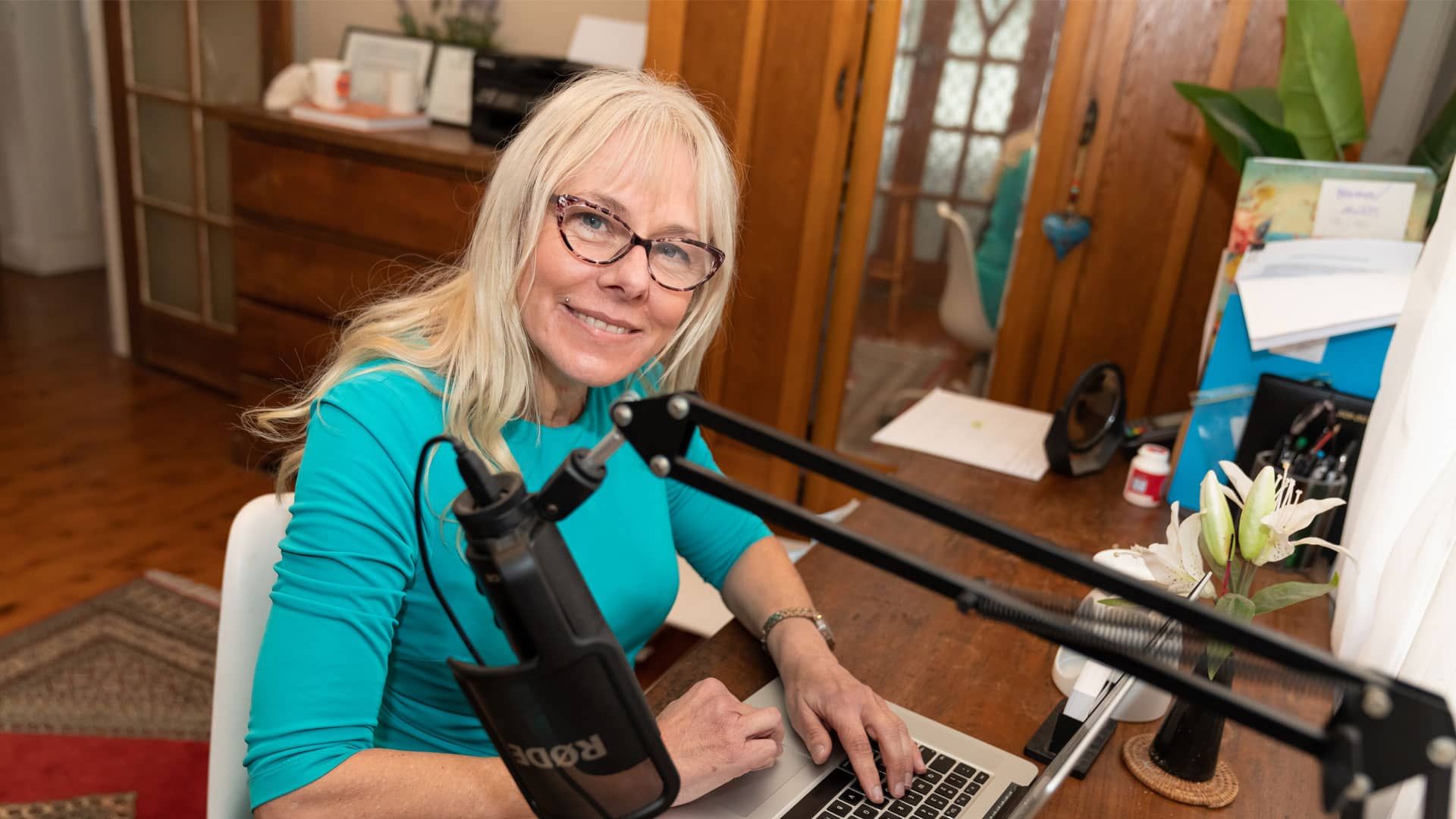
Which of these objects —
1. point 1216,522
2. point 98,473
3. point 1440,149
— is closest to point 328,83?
point 98,473

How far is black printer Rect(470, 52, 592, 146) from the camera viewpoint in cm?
283

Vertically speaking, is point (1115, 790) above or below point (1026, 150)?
below

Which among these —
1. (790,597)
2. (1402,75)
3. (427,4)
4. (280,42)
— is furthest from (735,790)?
(280,42)

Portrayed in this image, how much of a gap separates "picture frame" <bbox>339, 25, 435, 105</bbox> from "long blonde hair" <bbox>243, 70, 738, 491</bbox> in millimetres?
2380

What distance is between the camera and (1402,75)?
2186 mm

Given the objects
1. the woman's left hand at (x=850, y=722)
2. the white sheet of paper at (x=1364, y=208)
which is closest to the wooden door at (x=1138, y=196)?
the white sheet of paper at (x=1364, y=208)

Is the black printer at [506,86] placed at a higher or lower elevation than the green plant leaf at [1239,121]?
lower

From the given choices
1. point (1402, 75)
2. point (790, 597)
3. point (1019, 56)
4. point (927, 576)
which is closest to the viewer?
point (927, 576)

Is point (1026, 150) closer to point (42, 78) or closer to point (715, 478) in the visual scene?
point (715, 478)

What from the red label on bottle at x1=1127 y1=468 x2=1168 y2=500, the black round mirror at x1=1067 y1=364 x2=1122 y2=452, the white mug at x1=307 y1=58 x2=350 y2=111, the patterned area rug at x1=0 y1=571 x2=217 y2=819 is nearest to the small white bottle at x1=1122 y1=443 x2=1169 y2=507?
the red label on bottle at x1=1127 y1=468 x2=1168 y2=500

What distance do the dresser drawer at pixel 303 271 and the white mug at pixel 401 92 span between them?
1.47 ft

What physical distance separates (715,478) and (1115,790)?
659mm

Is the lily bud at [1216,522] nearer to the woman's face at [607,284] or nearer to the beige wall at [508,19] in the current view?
the woman's face at [607,284]

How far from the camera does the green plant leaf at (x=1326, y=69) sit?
69.8 inches
